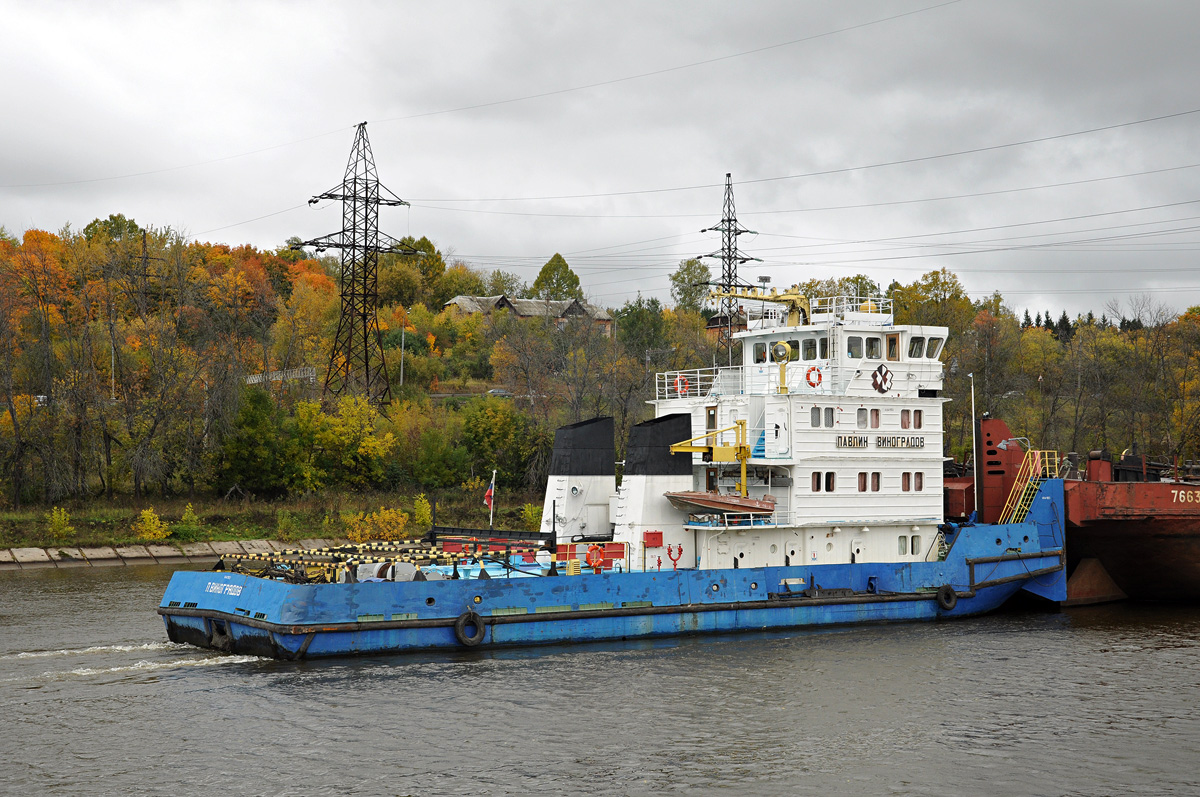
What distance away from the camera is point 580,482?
2609 cm

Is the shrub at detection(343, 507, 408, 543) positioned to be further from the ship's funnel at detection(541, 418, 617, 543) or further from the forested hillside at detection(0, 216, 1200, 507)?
the ship's funnel at detection(541, 418, 617, 543)

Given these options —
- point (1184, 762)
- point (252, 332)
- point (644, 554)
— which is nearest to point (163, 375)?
point (252, 332)

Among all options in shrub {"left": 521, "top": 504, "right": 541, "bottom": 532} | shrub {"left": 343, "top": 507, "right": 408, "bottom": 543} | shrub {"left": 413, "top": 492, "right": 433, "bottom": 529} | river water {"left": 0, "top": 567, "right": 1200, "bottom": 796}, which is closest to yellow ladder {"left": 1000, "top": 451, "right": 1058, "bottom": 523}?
river water {"left": 0, "top": 567, "right": 1200, "bottom": 796}

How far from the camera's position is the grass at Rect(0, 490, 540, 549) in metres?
40.5

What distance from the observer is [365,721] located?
679 inches

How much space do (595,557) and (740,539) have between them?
3.82 meters

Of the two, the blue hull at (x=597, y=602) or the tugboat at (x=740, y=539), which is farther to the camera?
the tugboat at (x=740, y=539)

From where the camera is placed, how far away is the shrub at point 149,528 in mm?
41125

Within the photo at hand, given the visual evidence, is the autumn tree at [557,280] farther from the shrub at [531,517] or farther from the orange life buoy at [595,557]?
the orange life buoy at [595,557]

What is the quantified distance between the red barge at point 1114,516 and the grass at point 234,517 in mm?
24949

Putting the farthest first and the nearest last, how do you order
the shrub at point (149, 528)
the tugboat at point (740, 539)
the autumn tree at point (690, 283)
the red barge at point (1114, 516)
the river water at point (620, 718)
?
the autumn tree at point (690, 283) → the shrub at point (149, 528) → the red barge at point (1114, 516) → the tugboat at point (740, 539) → the river water at point (620, 718)

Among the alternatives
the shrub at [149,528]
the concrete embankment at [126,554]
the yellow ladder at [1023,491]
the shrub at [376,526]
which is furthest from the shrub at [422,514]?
the yellow ladder at [1023,491]

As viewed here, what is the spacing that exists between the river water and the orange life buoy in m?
2.03

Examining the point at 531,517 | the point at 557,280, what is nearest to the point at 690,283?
the point at 557,280
